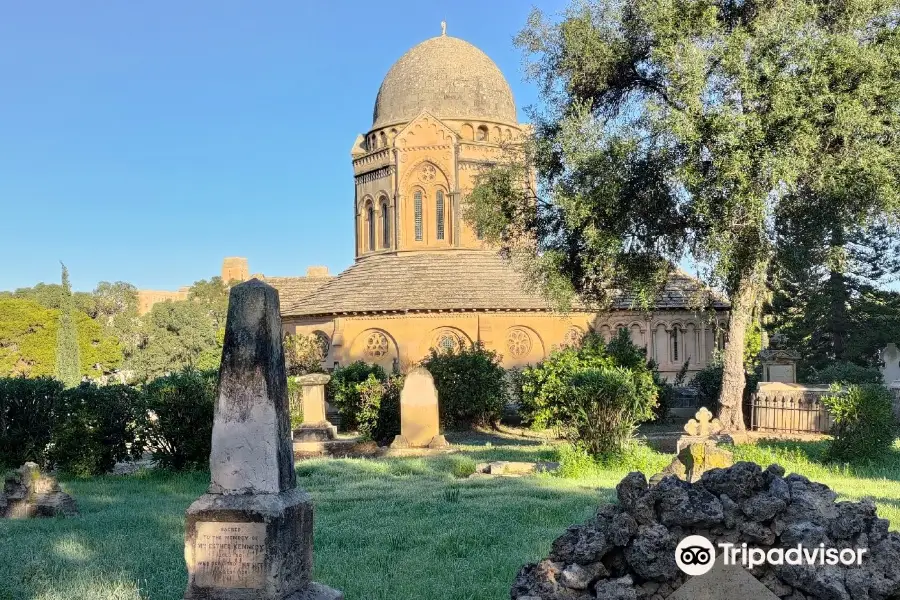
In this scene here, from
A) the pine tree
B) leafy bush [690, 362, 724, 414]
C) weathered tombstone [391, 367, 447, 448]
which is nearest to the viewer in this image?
weathered tombstone [391, 367, 447, 448]

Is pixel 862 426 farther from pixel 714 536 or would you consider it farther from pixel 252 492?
pixel 252 492

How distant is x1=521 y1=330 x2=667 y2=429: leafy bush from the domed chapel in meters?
7.88

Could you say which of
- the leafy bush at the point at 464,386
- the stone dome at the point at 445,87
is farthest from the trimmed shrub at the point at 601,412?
the stone dome at the point at 445,87

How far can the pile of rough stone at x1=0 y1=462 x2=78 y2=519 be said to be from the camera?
970 centimetres

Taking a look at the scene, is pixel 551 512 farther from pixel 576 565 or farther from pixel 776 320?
pixel 776 320

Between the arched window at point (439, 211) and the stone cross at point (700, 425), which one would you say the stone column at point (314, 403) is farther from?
the arched window at point (439, 211)

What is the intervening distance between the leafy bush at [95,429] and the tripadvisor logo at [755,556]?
1213 centimetres

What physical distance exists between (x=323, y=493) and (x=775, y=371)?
18.1 metres

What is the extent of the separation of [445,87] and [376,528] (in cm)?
3120

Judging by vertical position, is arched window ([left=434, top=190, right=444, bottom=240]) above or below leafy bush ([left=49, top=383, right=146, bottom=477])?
above

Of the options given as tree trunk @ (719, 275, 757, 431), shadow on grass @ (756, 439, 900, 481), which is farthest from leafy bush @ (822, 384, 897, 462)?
tree trunk @ (719, 275, 757, 431)

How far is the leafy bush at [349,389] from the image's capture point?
70.1 feet

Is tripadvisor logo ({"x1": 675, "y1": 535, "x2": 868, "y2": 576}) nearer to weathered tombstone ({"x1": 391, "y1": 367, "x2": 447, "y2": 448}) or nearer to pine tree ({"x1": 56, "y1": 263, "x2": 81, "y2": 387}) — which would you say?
weathered tombstone ({"x1": 391, "y1": 367, "x2": 447, "y2": 448})

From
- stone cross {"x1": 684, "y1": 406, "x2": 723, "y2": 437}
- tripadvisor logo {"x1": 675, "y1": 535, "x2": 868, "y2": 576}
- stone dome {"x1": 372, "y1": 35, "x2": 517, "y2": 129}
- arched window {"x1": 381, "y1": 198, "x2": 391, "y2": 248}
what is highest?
stone dome {"x1": 372, "y1": 35, "x2": 517, "y2": 129}
